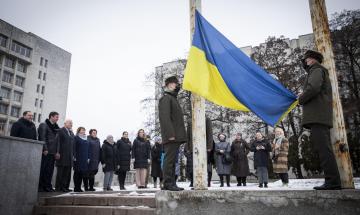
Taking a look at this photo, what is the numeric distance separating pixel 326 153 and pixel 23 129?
779 cm

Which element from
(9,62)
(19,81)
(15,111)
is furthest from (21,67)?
(15,111)

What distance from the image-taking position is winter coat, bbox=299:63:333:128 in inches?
171

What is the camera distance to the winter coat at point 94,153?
9523 mm

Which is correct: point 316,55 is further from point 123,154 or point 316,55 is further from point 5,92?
point 5,92

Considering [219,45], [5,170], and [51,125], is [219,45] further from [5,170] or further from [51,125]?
[51,125]

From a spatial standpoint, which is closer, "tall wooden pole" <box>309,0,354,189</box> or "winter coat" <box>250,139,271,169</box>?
"tall wooden pole" <box>309,0,354,189</box>

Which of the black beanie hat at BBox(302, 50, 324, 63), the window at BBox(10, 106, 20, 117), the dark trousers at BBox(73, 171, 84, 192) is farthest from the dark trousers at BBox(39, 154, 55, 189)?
the window at BBox(10, 106, 20, 117)

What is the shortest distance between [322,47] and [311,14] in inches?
25.7

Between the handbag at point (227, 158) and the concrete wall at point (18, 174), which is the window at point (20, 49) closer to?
the concrete wall at point (18, 174)

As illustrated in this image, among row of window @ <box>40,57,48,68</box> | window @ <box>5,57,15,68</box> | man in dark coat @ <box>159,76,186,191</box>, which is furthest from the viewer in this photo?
row of window @ <box>40,57,48,68</box>

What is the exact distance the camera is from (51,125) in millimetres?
→ 8969

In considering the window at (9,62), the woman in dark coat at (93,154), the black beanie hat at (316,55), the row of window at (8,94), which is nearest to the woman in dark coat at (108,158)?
the woman in dark coat at (93,154)

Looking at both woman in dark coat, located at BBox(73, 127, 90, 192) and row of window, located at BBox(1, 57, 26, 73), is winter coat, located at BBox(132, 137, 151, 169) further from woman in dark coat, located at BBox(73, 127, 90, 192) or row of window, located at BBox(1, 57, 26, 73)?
row of window, located at BBox(1, 57, 26, 73)

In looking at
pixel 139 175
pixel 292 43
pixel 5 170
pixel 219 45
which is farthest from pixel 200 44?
pixel 292 43
